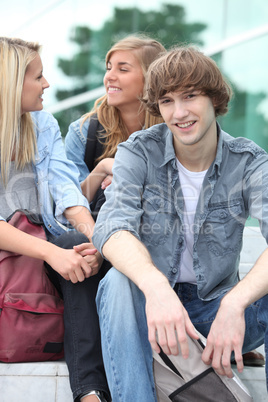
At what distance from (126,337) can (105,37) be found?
8114 millimetres

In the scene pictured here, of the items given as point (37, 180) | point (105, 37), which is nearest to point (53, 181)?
point (37, 180)

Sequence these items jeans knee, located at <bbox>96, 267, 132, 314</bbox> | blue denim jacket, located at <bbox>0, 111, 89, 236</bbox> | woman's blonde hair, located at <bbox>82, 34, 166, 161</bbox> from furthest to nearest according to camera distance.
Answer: woman's blonde hair, located at <bbox>82, 34, 166, 161</bbox>
blue denim jacket, located at <bbox>0, 111, 89, 236</bbox>
jeans knee, located at <bbox>96, 267, 132, 314</bbox>

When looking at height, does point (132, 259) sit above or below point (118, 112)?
below

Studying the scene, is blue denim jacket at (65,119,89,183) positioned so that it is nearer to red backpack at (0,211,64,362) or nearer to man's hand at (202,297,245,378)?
red backpack at (0,211,64,362)

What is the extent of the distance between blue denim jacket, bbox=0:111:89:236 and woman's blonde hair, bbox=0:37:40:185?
0.11 m

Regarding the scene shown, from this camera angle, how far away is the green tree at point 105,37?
779 cm

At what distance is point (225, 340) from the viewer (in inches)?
74.9

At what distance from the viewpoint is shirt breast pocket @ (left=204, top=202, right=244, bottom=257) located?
7.82ft

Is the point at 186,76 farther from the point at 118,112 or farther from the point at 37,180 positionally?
the point at 118,112

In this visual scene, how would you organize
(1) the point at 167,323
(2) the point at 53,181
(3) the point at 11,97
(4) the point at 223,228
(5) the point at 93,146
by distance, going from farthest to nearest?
1. (5) the point at 93,146
2. (2) the point at 53,181
3. (3) the point at 11,97
4. (4) the point at 223,228
5. (1) the point at 167,323

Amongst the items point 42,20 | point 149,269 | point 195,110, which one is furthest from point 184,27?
point 149,269

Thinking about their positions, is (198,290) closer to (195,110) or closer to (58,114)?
(195,110)

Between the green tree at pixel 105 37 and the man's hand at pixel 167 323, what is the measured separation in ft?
20.0

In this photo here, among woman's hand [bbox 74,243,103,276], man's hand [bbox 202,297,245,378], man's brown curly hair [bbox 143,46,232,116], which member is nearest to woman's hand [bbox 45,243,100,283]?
woman's hand [bbox 74,243,103,276]
